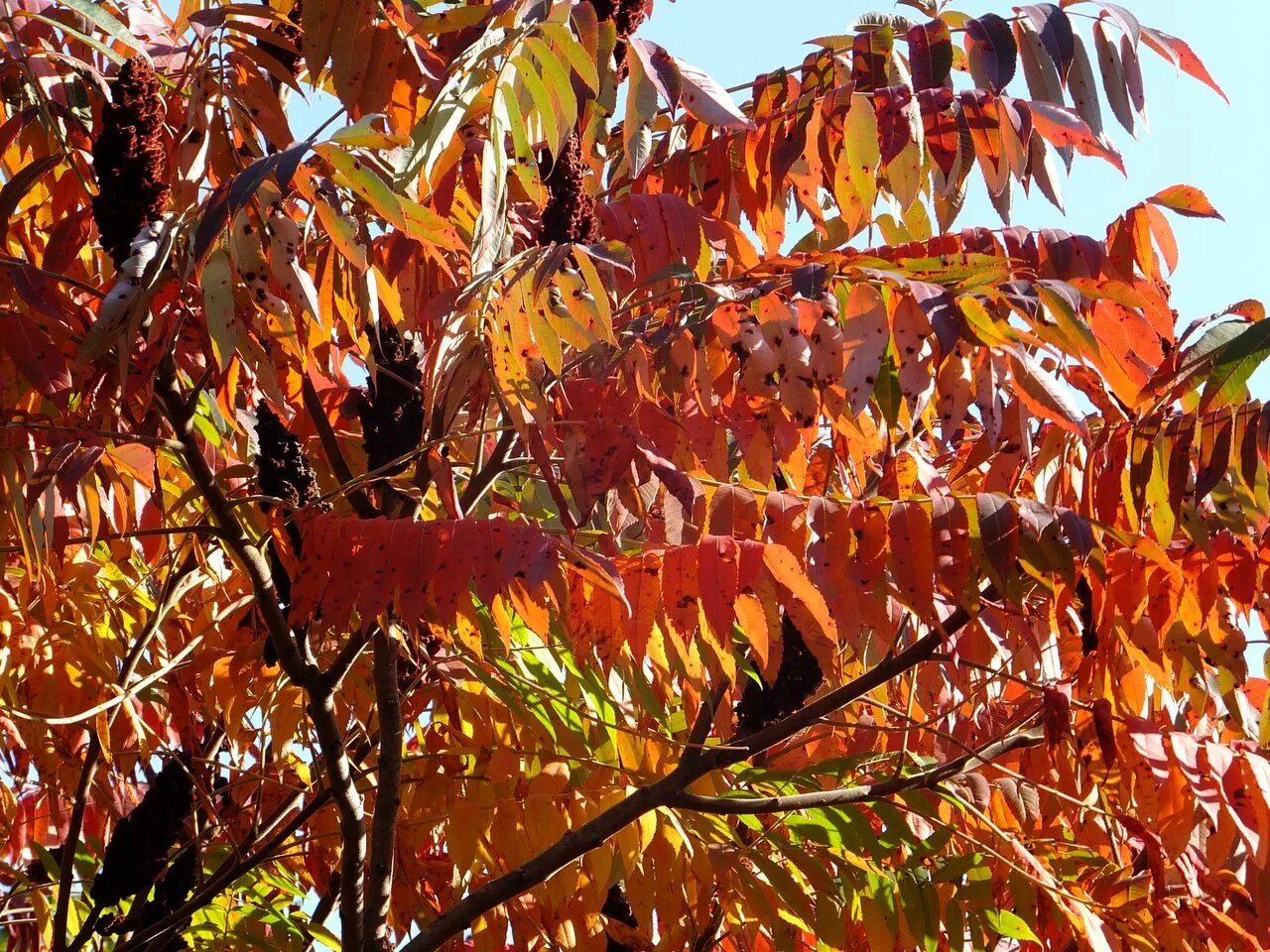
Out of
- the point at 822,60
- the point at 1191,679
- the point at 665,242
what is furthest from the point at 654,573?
the point at 822,60

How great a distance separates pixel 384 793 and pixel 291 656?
356mm

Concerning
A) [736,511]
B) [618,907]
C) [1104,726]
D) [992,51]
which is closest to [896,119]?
[992,51]

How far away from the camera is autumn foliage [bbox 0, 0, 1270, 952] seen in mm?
2279

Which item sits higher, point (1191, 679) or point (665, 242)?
point (665, 242)

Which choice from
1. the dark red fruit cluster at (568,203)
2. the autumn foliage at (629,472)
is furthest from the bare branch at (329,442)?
the dark red fruit cluster at (568,203)

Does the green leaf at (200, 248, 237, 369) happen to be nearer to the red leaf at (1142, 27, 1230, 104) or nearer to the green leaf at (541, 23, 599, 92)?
the green leaf at (541, 23, 599, 92)

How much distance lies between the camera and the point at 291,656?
2.52 m

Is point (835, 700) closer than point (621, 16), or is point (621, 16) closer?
point (835, 700)

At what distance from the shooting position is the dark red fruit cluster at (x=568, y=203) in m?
2.61

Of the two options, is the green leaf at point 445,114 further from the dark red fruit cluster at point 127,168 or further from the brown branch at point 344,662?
the brown branch at point 344,662

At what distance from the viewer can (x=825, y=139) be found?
10.0ft

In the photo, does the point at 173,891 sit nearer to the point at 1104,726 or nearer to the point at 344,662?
the point at 344,662

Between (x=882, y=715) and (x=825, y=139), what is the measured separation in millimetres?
1861

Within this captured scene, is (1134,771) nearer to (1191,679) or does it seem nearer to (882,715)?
(1191,679)
